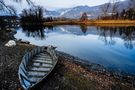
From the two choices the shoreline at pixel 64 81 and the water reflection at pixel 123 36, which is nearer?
the shoreline at pixel 64 81

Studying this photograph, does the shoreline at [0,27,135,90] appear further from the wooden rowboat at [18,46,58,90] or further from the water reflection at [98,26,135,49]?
the water reflection at [98,26,135,49]

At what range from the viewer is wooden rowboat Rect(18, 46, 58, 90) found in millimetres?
14984

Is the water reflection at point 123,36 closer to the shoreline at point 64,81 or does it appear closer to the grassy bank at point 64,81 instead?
the shoreline at point 64,81

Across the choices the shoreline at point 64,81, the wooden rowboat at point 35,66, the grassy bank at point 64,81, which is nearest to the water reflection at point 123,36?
the wooden rowboat at point 35,66

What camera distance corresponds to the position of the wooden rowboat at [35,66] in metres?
15.0

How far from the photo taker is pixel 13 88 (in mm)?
14891

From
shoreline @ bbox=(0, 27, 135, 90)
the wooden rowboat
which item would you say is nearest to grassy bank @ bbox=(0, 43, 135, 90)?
shoreline @ bbox=(0, 27, 135, 90)

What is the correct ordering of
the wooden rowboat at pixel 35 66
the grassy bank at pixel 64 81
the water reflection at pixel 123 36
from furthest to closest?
the water reflection at pixel 123 36, the grassy bank at pixel 64 81, the wooden rowboat at pixel 35 66

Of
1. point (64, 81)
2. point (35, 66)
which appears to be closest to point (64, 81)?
point (64, 81)

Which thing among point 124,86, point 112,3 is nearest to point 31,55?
point 124,86

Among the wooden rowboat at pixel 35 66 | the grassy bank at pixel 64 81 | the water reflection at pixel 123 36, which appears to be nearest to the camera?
the wooden rowboat at pixel 35 66

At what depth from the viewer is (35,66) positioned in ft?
64.1

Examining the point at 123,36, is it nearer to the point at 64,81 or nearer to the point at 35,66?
the point at 35,66

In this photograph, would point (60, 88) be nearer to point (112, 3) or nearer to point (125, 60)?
point (112, 3)
